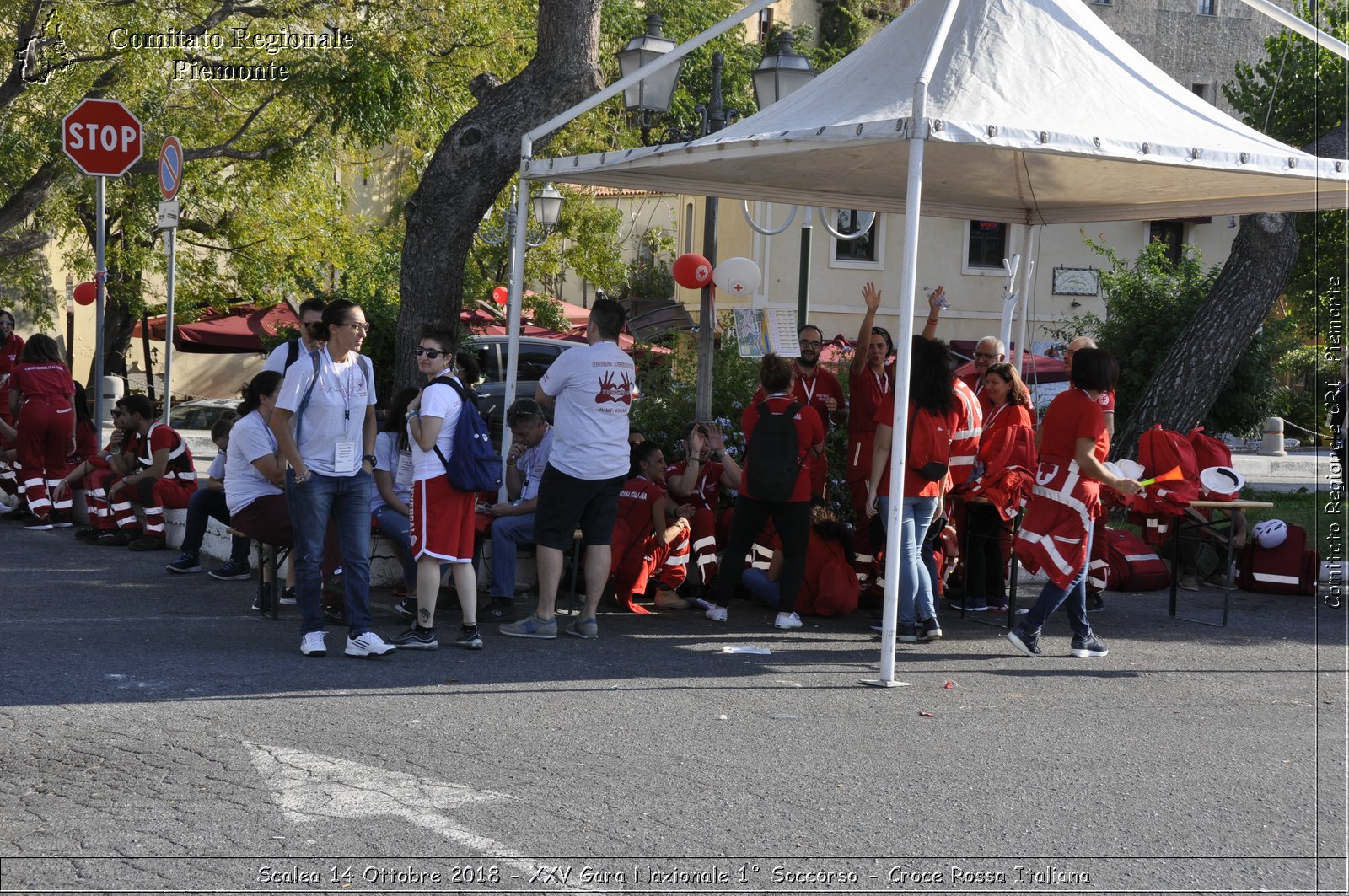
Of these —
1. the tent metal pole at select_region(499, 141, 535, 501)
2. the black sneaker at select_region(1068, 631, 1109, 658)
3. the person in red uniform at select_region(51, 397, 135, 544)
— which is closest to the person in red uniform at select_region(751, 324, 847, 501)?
the tent metal pole at select_region(499, 141, 535, 501)

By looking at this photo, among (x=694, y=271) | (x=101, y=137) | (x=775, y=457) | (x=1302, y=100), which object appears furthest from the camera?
(x=1302, y=100)

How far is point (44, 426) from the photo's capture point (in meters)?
12.3

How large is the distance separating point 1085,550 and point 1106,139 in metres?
2.18

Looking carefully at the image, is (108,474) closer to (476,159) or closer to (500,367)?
(476,159)

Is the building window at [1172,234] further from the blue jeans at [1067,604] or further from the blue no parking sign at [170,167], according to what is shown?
the blue jeans at [1067,604]

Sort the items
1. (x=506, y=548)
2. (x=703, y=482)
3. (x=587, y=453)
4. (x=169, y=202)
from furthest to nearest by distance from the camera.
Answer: (x=169, y=202) < (x=703, y=482) < (x=506, y=548) < (x=587, y=453)

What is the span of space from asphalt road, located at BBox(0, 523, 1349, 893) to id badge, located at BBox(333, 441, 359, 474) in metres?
1.00

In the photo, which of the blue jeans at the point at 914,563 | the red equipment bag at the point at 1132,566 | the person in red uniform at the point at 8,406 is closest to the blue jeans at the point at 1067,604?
the blue jeans at the point at 914,563

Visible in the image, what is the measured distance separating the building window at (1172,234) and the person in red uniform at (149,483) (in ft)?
103

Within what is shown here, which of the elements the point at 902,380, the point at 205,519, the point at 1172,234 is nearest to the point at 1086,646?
the point at 902,380

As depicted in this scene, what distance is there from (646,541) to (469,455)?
6.32ft

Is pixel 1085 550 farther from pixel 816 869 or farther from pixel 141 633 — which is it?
pixel 141 633

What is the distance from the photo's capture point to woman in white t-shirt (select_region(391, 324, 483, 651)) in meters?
7.32

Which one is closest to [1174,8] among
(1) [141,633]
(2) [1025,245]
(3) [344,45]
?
(3) [344,45]
